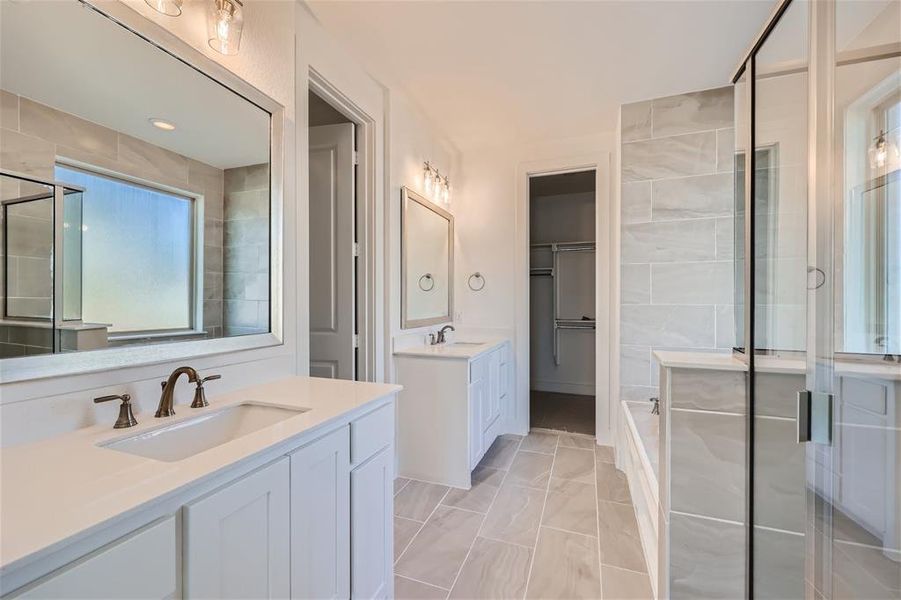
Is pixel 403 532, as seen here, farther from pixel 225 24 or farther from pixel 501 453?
pixel 225 24

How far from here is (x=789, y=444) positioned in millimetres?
1023

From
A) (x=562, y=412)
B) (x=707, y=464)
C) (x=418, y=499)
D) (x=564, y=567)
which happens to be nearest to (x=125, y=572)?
(x=707, y=464)

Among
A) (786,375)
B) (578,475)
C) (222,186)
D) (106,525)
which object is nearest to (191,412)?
(106,525)

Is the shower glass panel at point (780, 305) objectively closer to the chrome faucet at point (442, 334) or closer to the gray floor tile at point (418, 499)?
the gray floor tile at point (418, 499)

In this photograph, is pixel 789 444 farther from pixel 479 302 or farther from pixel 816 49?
pixel 479 302

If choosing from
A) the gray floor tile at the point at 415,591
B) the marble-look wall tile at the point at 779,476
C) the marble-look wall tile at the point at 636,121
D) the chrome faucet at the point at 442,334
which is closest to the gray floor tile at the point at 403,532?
the gray floor tile at the point at 415,591

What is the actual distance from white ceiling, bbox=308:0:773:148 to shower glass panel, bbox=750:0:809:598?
1.02 metres

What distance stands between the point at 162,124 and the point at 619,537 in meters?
2.69

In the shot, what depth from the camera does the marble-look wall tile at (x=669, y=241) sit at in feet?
8.70

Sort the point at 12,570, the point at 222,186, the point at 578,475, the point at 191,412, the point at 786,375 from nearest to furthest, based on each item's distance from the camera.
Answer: the point at 12,570 < the point at 786,375 < the point at 191,412 < the point at 222,186 < the point at 578,475

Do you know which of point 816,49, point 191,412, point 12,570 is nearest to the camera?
point 12,570

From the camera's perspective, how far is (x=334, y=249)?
248cm

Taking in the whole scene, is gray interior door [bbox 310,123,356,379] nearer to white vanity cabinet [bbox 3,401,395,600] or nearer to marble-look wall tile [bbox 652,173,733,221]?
white vanity cabinet [bbox 3,401,395,600]

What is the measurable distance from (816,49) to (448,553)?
7.37 ft
